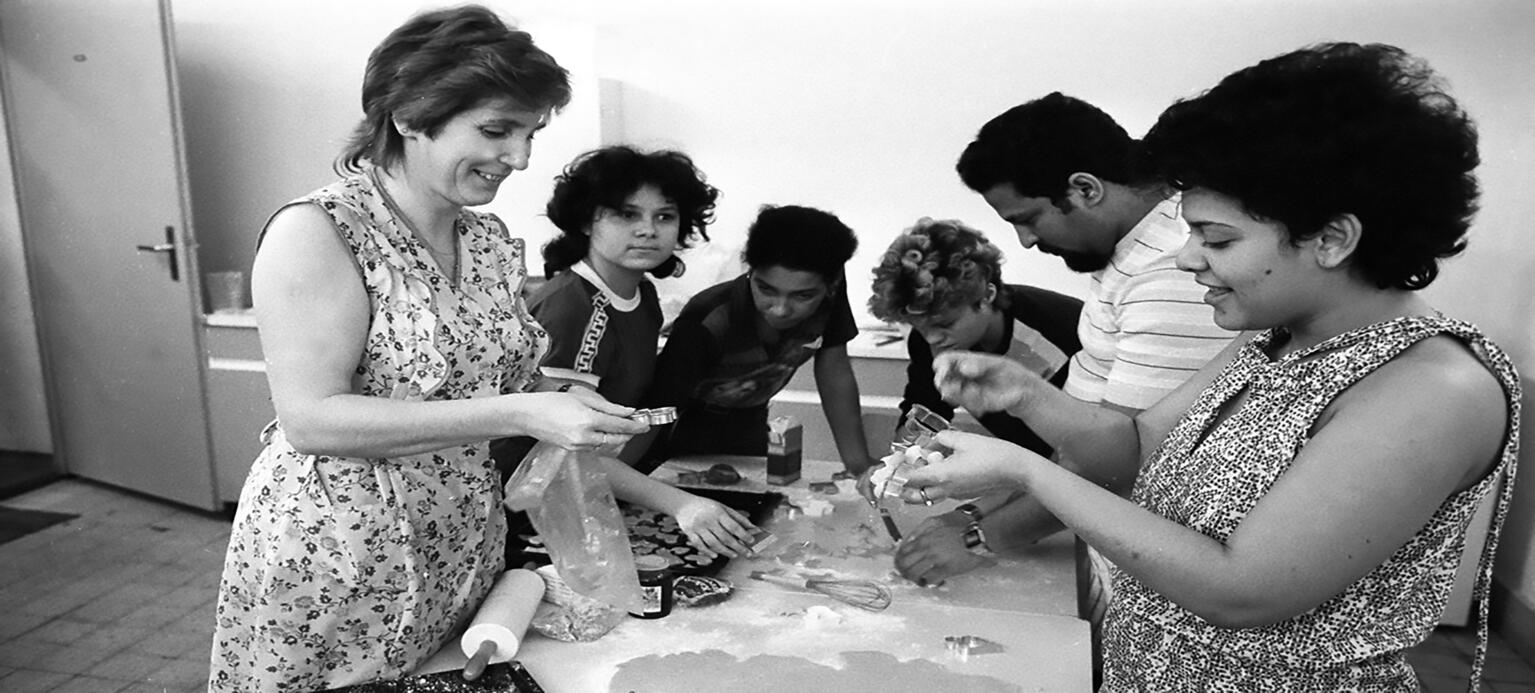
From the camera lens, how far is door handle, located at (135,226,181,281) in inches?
135

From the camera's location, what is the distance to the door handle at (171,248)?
3.43 m

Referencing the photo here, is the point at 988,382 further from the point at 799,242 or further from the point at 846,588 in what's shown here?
the point at 799,242

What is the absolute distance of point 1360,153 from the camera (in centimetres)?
85

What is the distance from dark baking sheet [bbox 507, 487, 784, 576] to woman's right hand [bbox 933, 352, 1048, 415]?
476 mm

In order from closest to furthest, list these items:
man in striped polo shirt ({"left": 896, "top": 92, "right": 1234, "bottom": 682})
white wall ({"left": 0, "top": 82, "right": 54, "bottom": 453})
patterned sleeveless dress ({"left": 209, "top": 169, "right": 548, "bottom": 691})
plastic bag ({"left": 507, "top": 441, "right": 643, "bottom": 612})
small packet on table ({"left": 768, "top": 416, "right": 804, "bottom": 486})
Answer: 1. patterned sleeveless dress ({"left": 209, "top": 169, "right": 548, "bottom": 691})
2. plastic bag ({"left": 507, "top": 441, "right": 643, "bottom": 612})
3. man in striped polo shirt ({"left": 896, "top": 92, "right": 1234, "bottom": 682})
4. small packet on table ({"left": 768, "top": 416, "right": 804, "bottom": 486})
5. white wall ({"left": 0, "top": 82, "right": 54, "bottom": 453})

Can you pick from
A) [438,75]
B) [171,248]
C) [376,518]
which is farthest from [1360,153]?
[171,248]

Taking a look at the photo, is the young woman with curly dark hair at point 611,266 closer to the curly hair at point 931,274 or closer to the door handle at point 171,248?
the curly hair at point 931,274

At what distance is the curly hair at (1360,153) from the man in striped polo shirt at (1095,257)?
0.49 metres

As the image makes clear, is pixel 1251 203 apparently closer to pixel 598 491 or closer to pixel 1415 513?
pixel 1415 513

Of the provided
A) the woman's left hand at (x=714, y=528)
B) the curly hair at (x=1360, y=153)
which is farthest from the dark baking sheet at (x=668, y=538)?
the curly hair at (x=1360, y=153)

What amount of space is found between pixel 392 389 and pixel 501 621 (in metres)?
0.32

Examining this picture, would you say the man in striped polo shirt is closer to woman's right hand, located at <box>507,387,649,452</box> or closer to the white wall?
woman's right hand, located at <box>507,387,649,452</box>

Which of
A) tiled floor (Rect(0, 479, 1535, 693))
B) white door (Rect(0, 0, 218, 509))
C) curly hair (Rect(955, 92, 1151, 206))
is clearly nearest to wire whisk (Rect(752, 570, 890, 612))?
curly hair (Rect(955, 92, 1151, 206))

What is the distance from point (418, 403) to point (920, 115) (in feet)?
6.92
